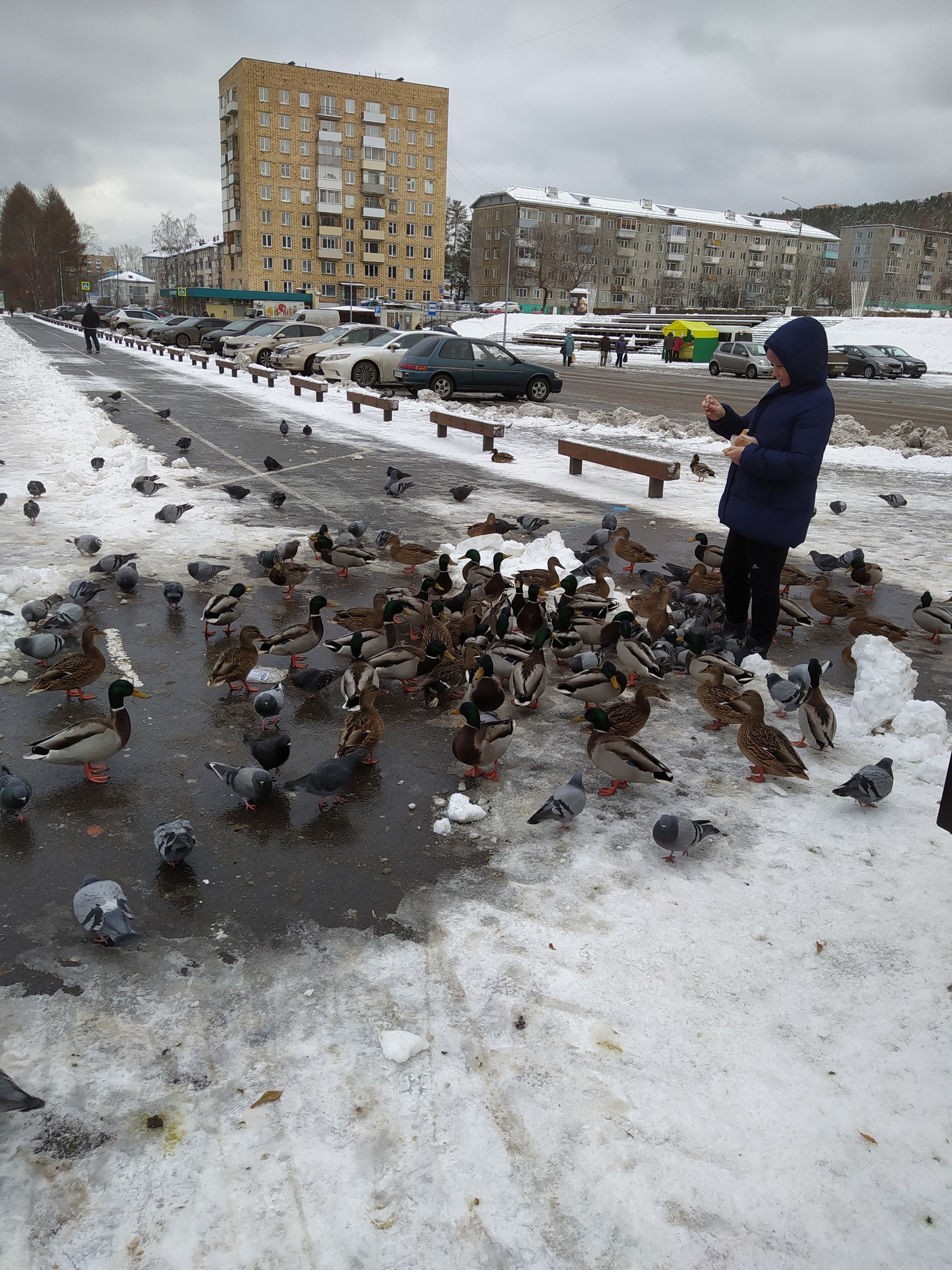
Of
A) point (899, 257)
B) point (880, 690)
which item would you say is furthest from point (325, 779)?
point (899, 257)

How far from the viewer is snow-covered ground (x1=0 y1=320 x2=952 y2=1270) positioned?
221cm

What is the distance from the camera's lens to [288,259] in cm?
9712

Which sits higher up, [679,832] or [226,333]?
[226,333]

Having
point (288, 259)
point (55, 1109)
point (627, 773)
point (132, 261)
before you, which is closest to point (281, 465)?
point (627, 773)

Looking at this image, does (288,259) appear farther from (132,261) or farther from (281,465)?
(132,261)

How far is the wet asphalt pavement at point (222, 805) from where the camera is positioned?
340cm

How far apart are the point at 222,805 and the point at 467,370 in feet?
65.4

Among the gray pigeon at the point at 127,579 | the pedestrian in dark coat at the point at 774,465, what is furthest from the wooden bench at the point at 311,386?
the pedestrian in dark coat at the point at 774,465

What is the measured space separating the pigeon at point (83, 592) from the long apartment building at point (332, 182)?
97789 mm

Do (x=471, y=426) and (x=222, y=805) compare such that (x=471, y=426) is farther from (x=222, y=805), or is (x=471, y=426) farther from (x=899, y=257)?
(x=899, y=257)

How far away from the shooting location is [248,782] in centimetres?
406

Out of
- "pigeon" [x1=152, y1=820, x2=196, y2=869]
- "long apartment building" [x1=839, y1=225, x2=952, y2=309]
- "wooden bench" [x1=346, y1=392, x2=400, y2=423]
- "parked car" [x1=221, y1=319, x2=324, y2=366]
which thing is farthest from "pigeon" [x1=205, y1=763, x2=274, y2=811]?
"long apartment building" [x1=839, y1=225, x2=952, y2=309]

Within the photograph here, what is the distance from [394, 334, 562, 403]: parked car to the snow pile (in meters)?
18.7

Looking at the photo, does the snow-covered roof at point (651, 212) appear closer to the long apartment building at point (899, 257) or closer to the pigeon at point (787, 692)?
the long apartment building at point (899, 257)
